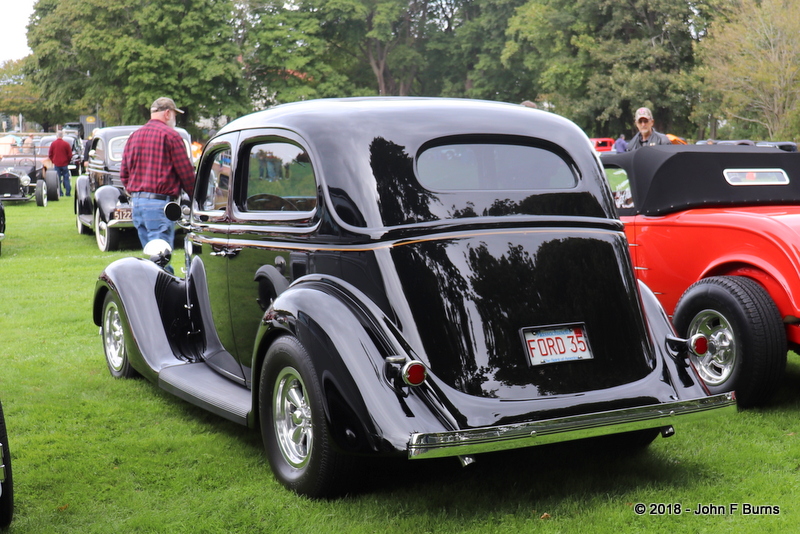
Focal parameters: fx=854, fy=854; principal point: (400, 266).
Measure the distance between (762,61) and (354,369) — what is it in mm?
36491

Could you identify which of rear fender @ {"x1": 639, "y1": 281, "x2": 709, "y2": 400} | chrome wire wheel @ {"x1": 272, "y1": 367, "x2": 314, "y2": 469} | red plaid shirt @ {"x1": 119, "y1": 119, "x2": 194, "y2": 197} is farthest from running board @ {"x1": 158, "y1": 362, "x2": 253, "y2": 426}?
red plaid shirt @ {"x1": 119, "y1": 119, "x2": 194, "y2": 197}

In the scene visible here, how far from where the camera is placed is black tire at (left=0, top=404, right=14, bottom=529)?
3.42m

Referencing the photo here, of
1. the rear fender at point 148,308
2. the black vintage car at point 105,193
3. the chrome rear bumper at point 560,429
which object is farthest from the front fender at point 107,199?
the chrome rear bumper at point 560,429

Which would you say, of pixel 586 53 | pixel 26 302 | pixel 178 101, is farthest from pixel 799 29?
pixel 26 302

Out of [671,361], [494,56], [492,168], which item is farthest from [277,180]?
[494,56]

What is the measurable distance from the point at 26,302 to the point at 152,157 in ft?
8.45

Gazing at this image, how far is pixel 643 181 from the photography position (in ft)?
21.0

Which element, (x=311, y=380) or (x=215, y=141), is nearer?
(x=311, y=380)

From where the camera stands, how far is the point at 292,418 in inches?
159

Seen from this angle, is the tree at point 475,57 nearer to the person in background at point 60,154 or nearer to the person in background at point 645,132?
the person in background at point 60,154

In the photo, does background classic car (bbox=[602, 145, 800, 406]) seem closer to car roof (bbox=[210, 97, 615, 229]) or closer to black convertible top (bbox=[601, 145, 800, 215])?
black convertible top (bbox=[601, 145, 800, 215])

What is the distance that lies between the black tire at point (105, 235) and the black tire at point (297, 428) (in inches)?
404

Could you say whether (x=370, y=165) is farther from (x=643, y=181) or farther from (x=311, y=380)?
(x=643, y=181)

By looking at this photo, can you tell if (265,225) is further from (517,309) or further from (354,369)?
(517,309)
